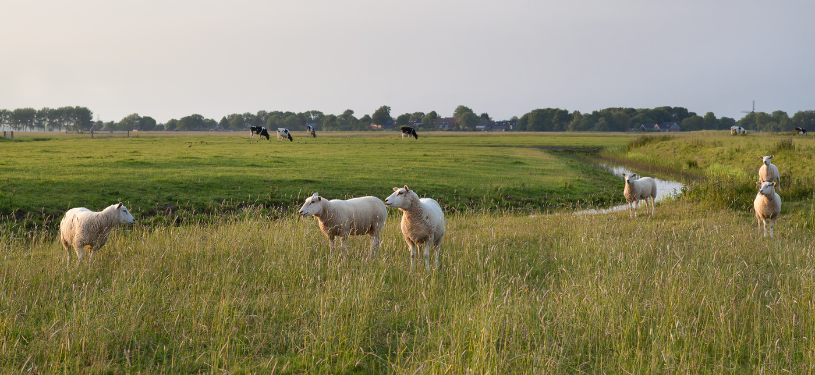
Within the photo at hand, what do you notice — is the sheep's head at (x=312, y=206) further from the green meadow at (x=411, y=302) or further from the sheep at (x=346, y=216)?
the green meadow at (x=411, y=302)

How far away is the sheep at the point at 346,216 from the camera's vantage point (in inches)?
360

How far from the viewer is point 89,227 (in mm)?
8750

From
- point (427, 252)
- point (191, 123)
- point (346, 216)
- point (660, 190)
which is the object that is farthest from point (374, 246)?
point (191, 123)

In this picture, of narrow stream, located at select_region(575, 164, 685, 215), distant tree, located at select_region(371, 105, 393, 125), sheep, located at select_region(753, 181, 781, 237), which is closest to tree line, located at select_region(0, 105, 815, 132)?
distant tree, located at select_region(371, 105, 393, 125)

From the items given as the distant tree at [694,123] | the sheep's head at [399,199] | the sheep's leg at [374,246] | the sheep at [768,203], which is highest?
the distant tree at [694,123]

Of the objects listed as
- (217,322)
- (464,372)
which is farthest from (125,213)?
(464,372)

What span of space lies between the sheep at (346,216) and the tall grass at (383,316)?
492mm

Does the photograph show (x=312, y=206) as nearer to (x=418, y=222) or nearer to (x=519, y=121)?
(x=418, y=222)

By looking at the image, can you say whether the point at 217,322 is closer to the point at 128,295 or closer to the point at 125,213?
the point at 128,295

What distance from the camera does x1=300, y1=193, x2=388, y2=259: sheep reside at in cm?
915

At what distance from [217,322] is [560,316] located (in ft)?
13.3

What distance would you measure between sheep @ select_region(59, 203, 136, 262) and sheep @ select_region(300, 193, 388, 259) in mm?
3250

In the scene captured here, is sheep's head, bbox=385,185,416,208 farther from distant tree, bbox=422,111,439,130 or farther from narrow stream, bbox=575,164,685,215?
distant tree, bbox=422,111,439,130

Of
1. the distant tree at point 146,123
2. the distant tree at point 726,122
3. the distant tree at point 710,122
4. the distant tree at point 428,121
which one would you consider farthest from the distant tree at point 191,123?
the distant tree at point 726,122
